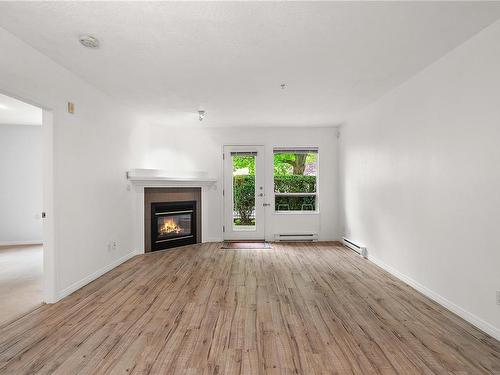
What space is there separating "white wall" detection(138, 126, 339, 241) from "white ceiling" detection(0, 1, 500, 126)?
2005mm

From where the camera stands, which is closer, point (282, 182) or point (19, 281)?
point (19, 281)

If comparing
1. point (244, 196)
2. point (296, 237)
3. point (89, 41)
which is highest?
point (89, 41)

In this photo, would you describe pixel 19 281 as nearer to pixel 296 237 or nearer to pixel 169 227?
pixel 169 227

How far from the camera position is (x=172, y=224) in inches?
214

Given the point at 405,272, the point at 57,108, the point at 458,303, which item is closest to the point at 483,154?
the point at 458,303

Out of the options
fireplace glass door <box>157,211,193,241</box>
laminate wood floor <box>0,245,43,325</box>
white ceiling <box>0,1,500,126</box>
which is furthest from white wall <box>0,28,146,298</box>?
fireplace glass door <box>157,211,193,241</box>

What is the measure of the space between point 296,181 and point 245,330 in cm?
417

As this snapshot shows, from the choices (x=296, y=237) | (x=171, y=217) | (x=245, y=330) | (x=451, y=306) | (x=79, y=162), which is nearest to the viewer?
(x=245, y=330)

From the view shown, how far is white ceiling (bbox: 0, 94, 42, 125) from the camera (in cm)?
432

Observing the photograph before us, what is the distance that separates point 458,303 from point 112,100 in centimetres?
501

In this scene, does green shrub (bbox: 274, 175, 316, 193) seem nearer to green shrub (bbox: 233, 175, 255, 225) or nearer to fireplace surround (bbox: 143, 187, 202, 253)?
green shrub (bbox: 233, 175, 255, 225)

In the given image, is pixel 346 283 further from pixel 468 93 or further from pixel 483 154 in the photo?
pixel 468 93

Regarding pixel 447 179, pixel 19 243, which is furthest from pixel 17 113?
pixel 447 179

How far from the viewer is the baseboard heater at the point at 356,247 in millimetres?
4590
